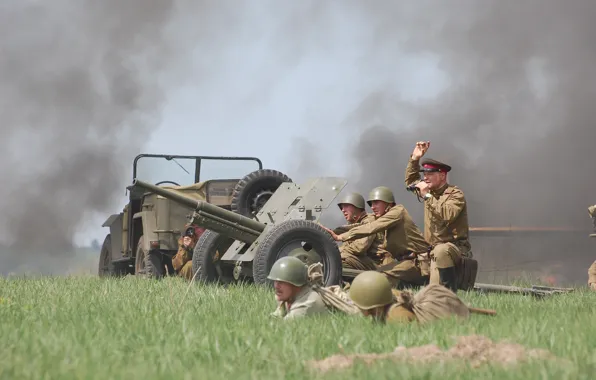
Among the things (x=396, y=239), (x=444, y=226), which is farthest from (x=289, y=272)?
(x=396, y=239)

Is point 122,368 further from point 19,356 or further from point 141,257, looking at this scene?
point 141,257

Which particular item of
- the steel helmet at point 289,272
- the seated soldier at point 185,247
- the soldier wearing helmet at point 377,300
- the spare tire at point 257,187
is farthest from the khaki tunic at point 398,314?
the seated soldier at point 185,247

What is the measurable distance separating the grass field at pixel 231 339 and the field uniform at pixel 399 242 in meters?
1.70

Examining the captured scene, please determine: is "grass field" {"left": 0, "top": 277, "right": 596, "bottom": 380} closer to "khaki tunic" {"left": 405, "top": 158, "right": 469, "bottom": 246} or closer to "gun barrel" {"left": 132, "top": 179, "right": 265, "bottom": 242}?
"khaki tunic" {"left": 405, "top": 158, "right": 469, "bottom": 246}

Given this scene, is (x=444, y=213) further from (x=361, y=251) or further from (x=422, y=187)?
(x=361, y=251)

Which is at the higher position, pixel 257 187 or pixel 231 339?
pixel 257 187

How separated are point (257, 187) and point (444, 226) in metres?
3.41

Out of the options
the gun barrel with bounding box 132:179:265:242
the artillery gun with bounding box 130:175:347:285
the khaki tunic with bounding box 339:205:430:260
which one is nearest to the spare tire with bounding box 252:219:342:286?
the artillery gun with bounding box 130:175:347:285

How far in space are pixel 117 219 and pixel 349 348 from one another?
10.4 m

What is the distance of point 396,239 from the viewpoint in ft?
31.7

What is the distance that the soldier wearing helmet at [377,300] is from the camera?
6.07 meters

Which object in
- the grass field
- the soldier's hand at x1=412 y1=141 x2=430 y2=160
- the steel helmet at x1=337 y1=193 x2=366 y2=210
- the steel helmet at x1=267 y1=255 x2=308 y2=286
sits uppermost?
the soldier's hand at x1=412 y1=141 x2=430 y2=160

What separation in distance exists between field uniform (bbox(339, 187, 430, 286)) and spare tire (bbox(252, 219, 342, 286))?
0.78 feet

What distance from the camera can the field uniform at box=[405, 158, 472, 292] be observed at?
8.85 metres
